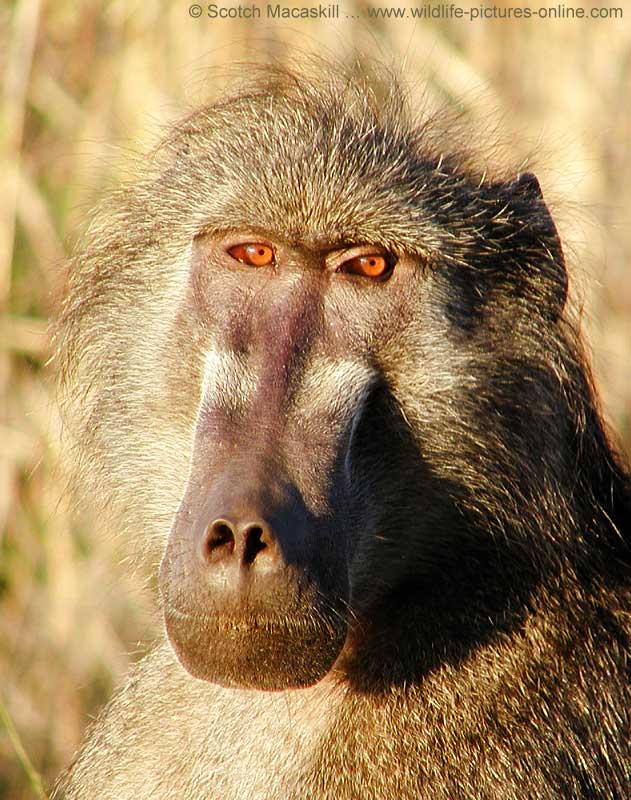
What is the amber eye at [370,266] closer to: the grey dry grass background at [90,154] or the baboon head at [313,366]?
the baboon head at [313,366]

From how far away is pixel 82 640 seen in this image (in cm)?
530

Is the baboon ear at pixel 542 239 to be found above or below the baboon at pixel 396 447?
above

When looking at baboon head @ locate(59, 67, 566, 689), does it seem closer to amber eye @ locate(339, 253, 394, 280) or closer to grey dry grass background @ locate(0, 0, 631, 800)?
amber eye @ locate(339, 253, 394, 280)

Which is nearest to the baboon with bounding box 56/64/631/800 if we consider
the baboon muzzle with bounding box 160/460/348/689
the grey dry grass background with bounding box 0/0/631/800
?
the baboon muzzle with bounding box 160/460/348/689

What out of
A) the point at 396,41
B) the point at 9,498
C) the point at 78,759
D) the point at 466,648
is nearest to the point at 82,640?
the point at 9,498

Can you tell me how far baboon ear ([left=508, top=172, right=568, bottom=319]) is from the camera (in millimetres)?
2721

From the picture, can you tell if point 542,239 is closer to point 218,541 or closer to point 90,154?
point 218,541

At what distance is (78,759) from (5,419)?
2.29 m

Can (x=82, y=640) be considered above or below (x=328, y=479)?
below

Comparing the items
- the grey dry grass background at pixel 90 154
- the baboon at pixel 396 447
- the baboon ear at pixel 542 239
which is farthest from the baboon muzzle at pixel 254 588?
the grey dry grass background at pixel 90 154

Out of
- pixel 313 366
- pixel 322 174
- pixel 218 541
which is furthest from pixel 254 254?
pixel 218 541

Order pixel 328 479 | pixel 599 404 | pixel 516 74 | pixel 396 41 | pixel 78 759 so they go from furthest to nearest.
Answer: pixel 516 74 → pixel 396 41 → pixel 78 759 → pixel 599 404 → pixel 328 479

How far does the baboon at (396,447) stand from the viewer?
255 cm

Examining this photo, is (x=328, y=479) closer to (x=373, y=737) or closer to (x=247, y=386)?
(x=247, y=386)
